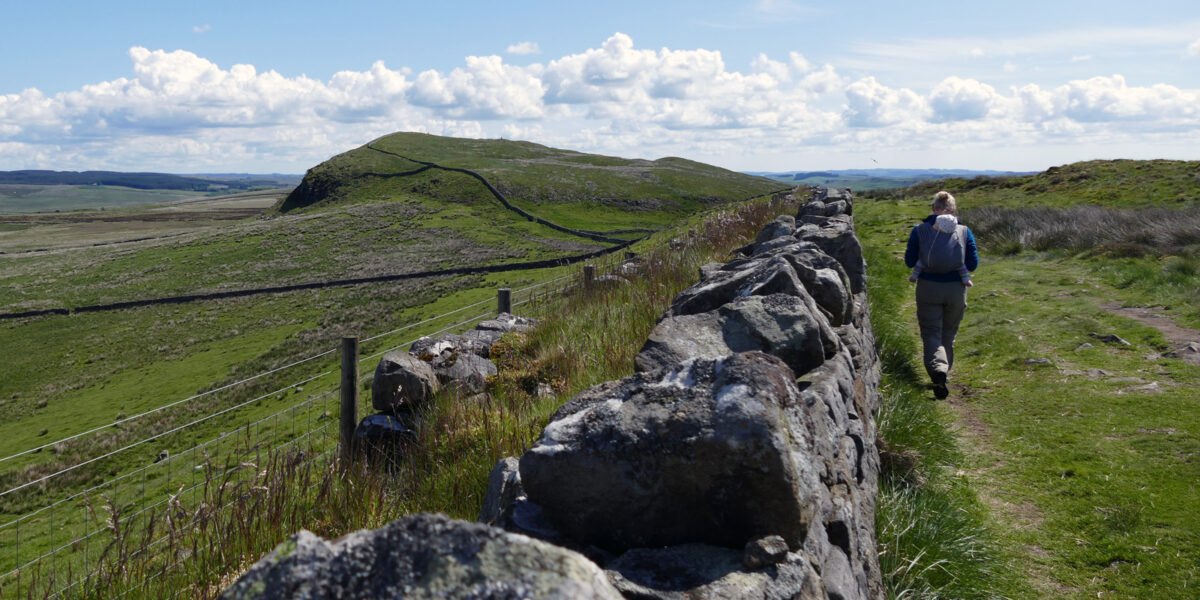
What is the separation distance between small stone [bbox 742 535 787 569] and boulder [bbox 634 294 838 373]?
195 centimetres

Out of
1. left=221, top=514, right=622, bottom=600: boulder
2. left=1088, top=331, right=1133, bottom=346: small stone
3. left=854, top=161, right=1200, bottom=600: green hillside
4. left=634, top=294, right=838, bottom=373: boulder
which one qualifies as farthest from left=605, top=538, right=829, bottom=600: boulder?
left=1088, top=331, right=1133, bottom=346: small stone

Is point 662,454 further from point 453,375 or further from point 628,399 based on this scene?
Answer: point 453,375

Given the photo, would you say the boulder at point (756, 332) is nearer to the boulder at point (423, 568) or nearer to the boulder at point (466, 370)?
the boulder at point (423, 568)

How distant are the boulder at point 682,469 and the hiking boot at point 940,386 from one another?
6.68 meters

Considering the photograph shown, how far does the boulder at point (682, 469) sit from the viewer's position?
2738 millimetres

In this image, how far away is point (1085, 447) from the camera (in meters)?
7.09

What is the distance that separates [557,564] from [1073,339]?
11.9 m

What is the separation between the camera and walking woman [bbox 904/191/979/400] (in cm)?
895

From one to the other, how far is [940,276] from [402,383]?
6804 millimetres

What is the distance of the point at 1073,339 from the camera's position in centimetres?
1102

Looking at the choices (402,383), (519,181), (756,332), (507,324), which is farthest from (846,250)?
(519,181)

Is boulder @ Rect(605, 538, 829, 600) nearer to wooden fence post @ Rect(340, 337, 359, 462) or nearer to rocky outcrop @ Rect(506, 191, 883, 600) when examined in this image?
rocky outcrop @ Rect(506, 191, 883, 600)

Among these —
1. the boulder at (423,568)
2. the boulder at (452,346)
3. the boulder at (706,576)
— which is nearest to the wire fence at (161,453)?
the boulder at (452,346)

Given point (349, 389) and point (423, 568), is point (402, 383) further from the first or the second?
point (423, 568)
